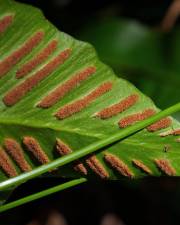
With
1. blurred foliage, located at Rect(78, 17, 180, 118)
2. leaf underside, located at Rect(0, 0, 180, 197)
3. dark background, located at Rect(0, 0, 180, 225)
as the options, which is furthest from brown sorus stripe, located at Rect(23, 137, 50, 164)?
dark background, located at Rect(0, 0, 180, 225)

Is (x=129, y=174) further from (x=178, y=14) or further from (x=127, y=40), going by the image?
(x=178, y=14)

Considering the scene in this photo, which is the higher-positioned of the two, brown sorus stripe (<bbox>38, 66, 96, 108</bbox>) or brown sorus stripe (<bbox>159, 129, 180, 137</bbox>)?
brown sorus stripe (<bbox>38, 66, 96, 108</bbox>)

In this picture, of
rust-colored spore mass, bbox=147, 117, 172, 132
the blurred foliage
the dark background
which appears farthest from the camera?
the dark background

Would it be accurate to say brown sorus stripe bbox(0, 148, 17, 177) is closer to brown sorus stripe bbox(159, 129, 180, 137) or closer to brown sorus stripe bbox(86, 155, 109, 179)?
brown sorus stripe bbox(86, 155, 109, 179)

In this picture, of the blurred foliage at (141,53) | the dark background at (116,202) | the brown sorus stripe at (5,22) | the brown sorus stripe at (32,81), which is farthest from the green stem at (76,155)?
the dark background at (116,202)

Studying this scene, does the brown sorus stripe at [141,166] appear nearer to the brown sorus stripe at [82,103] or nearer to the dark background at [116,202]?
the brown sorus stripe at [82,103]

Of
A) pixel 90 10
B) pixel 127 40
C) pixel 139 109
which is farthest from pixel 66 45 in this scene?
pixel 90 10
